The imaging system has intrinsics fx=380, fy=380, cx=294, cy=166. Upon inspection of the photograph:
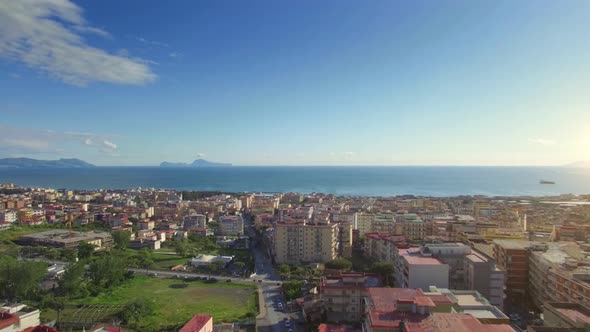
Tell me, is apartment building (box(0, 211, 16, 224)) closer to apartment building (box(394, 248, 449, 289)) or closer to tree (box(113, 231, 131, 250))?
tree (box(113, 231, 131, 250))

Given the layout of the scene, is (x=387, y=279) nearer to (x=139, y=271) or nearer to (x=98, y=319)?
(x=98, y=319)

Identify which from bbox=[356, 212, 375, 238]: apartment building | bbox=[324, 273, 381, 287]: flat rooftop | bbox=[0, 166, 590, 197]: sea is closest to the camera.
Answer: bbox=[324, 273, 381, 287]: flat rooftop

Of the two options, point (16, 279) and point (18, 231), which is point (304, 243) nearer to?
point (16, 279)

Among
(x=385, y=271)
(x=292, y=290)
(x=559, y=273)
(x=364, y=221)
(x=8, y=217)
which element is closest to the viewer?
(x=559, y=273)

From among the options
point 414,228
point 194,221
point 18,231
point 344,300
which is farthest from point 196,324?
point 18,231

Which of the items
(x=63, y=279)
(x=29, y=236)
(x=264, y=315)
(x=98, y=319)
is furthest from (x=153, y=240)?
(x=264, y=315)

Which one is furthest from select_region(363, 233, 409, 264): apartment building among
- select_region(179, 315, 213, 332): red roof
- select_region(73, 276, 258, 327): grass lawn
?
select_region(179, 315, 213, 332): red roof

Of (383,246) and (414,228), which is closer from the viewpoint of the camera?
(383,246)
